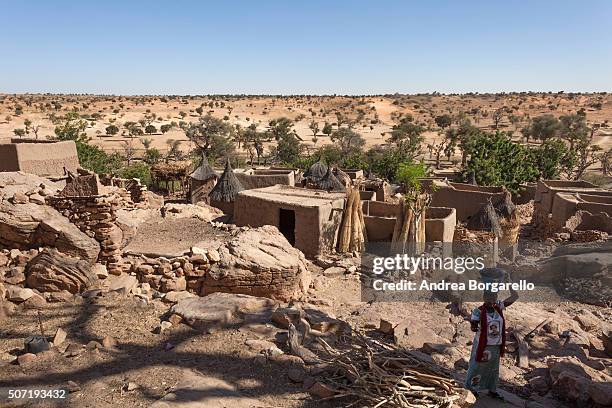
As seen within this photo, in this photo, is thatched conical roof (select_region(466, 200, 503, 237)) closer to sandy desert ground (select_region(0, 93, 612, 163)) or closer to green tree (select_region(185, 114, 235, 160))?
green tree (select_region(185, 114, 235, 160))

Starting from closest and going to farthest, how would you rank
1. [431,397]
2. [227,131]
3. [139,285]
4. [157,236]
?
[431,397] → [139,285] → [157,236] → [227,131]

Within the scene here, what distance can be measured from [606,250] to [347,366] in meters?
9.43

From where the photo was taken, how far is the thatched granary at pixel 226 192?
17.2 metres

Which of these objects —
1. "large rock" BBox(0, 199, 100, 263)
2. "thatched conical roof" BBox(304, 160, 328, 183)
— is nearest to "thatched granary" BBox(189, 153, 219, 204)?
"thatched conical roof" BBox(304, 160, 328, 183)

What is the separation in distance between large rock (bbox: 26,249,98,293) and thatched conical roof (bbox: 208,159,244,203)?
34.1 ft

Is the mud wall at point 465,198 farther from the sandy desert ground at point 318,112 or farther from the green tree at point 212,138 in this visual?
the sandy desert ground at point 318,112

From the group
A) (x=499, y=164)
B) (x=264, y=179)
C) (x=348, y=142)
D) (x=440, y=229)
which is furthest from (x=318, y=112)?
(x=440, y=229)

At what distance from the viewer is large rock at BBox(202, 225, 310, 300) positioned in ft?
25.7

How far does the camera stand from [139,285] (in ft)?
24.1

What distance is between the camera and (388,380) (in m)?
4.58

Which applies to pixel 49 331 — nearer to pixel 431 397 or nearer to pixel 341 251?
pixel 431 397

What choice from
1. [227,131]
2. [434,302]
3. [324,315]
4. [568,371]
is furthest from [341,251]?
[227,131]

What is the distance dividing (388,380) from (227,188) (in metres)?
13.4

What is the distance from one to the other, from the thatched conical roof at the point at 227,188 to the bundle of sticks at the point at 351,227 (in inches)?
226
